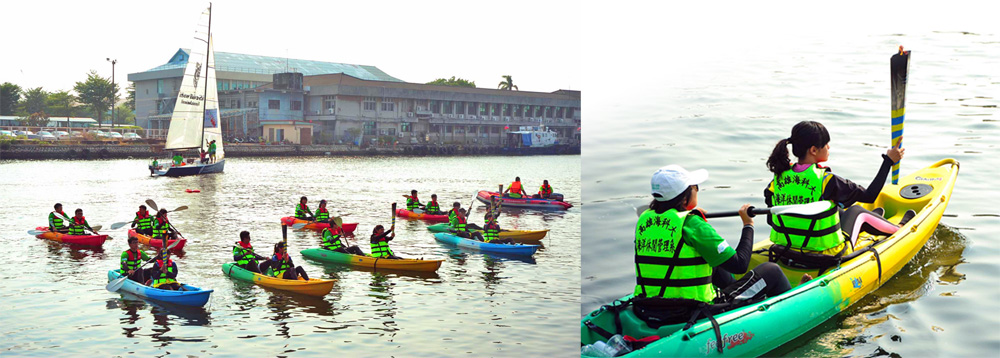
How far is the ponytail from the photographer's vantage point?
4031 millimetres

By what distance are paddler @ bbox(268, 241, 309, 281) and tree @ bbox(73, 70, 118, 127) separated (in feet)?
13.1

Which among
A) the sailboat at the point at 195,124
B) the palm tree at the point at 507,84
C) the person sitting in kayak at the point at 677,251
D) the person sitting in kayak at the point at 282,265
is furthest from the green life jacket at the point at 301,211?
the person sitting in kayak at the point at 677,251

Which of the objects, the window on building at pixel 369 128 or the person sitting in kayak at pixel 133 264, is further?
the window on building at pixel 369 128

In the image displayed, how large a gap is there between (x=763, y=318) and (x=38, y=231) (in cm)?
1091

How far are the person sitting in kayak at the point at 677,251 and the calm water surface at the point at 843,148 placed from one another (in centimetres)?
127

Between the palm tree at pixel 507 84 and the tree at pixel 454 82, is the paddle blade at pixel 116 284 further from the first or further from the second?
the palm tree at pixel 507 84

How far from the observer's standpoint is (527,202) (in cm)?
1277

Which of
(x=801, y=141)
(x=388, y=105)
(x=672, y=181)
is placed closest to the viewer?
(x=672, y=181)

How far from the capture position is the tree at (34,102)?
9.85 metres

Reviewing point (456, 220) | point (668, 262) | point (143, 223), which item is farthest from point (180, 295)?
point (668, 262)

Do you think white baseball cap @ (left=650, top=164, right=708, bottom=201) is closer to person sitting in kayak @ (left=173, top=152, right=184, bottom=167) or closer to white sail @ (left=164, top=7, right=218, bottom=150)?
white sail @ (left=164, top=7, right=218, bottom=150)

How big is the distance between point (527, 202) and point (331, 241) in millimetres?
3999

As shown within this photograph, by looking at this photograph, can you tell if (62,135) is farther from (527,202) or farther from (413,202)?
→ (527,202)

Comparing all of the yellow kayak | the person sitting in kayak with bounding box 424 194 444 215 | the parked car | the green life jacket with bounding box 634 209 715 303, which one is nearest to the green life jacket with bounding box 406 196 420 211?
the person sitting in kayak with bounding box 424 194 444 215
